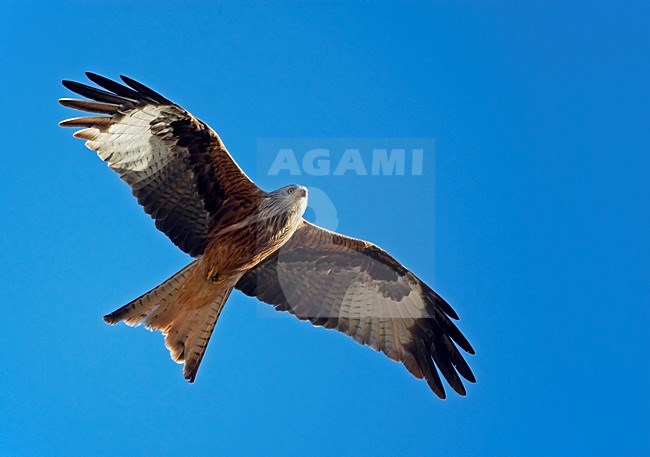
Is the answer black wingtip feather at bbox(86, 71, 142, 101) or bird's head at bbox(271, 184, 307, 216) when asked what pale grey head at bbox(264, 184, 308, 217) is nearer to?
bird's head at bbox(271, 184, 307, 216)

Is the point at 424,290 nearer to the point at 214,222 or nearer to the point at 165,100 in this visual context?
the point at 214,222

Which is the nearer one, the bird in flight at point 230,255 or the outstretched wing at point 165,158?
the outstretched wing at point 165,158

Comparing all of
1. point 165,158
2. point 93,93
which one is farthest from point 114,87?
point 165,158

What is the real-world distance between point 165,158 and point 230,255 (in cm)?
129

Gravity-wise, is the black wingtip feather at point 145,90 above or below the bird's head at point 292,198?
above

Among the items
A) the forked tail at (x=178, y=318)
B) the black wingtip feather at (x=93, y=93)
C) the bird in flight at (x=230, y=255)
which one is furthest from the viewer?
the forked tail at (x=178, y=318)

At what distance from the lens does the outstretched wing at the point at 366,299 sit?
12922 mm

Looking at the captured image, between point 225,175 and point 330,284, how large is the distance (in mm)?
2023

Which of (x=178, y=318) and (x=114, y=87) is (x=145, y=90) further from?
(x=178, y=318)

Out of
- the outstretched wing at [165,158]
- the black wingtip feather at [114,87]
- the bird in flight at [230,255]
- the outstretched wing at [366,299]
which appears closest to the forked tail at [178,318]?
the bird in flight at [230,255]

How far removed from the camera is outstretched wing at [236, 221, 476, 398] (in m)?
12.9

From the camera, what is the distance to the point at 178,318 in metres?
12.2

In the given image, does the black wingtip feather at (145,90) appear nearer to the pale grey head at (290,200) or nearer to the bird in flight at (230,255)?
the bird in flight at (230,255)

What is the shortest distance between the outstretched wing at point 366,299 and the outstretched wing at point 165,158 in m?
1.05
